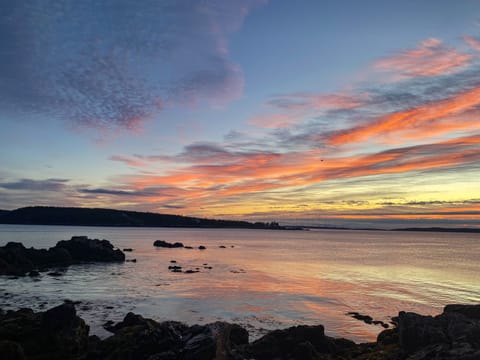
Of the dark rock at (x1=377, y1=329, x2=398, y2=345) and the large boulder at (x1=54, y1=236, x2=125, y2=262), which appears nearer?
the dark rock at (x1=377, y1=329, x2=398, y2=345)

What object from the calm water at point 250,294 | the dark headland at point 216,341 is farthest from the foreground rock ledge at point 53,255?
the dark headland at point 216,341

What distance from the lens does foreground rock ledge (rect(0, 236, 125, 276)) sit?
60.8 metres

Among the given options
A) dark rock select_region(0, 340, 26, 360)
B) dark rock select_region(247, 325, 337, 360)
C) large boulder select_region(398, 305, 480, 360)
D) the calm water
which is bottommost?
the calm water

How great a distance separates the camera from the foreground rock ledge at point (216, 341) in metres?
19.3

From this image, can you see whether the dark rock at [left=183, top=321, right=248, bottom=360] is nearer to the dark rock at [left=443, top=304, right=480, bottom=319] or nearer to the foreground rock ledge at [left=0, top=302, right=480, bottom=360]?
the foreground rock ledge at [left=0, top=302, right=480, bottom=360]

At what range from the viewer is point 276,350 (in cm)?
2269

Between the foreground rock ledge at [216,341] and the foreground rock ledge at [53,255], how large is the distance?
38381mm

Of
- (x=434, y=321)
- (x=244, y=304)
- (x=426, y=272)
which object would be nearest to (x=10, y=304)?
(x=244, y=304)

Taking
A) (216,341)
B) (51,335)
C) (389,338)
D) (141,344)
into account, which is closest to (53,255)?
(51,335)

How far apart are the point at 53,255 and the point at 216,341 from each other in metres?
63.2

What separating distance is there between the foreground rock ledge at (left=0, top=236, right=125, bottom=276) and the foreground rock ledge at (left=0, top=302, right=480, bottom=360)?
126 feet

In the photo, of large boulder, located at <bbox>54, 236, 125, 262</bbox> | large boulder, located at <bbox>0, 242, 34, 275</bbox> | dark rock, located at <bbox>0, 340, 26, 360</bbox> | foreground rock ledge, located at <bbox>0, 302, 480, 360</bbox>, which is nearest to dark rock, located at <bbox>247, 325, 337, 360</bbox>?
foreground rock ledge, located at <bbox>0, 302, 480, 360</bbox>

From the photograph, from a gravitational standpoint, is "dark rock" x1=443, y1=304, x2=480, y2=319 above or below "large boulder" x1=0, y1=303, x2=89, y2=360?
above

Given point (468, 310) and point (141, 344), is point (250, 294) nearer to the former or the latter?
point (141, 344)
